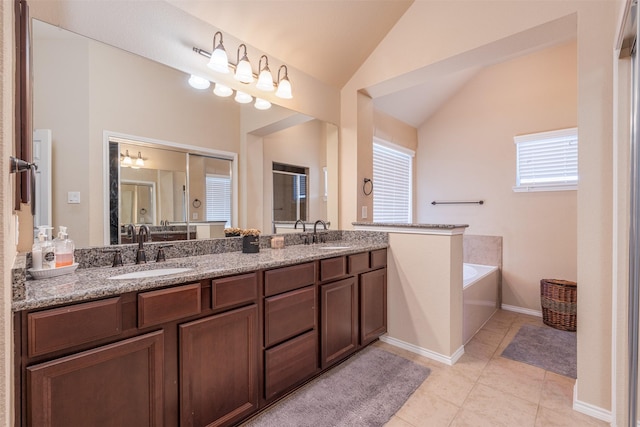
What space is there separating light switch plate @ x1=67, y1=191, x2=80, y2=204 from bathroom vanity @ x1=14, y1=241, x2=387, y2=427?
0.37 m

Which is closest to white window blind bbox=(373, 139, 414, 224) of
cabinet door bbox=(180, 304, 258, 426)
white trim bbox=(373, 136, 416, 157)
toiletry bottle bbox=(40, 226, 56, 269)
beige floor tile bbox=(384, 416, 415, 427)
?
white trim bbox=(373, 136, 416, 157)

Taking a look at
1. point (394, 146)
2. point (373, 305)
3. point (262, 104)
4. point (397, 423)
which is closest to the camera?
point (397, 423)

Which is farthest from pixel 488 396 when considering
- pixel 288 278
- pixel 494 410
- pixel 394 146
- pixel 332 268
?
pixel 394 146

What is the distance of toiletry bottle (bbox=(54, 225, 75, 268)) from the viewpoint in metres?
1.31

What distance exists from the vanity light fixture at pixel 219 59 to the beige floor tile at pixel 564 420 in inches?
113

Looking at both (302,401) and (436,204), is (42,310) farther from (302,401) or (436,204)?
(436,204)

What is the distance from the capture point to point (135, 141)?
5.54 feet

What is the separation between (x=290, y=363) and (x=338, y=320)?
1.58ft

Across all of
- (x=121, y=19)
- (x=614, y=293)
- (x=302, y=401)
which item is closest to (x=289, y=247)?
(x=302, y=401)

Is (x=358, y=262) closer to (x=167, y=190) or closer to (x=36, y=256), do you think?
(x=167, y=190)

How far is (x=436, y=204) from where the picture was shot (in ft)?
13.4

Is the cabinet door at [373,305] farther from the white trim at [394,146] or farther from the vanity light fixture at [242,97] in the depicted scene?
the white trim at [394,146]

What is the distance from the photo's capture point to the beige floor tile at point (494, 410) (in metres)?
1.60

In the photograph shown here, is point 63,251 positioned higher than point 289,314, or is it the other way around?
point 63,251
